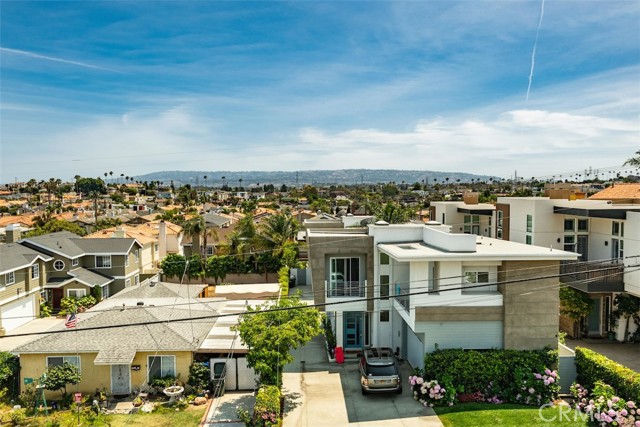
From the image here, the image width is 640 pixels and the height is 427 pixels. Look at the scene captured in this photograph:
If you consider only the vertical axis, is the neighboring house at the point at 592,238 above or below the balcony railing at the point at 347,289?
above

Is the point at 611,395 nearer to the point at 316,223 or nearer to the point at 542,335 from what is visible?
the point at 542,335

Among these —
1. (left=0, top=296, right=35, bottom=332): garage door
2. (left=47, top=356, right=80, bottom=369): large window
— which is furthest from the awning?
(left=0, top=296, right=35, bottom=332): garage door

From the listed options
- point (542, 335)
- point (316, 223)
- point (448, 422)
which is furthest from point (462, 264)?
point (316, 223)

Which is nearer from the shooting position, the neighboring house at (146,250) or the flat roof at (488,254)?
the flat roof at (488,254)

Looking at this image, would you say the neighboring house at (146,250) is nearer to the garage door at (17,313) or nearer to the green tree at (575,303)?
the garage door at (17,313)

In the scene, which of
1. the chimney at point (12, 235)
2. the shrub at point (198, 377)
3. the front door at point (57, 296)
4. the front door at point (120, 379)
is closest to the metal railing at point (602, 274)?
the shrub at point (198, 377)

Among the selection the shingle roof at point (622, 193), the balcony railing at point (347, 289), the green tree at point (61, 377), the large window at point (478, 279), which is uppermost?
the shingle roof at point (622, 193)

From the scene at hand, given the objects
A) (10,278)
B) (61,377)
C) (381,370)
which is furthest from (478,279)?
(10,278)

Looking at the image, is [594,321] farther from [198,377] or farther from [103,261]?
[103,261]
